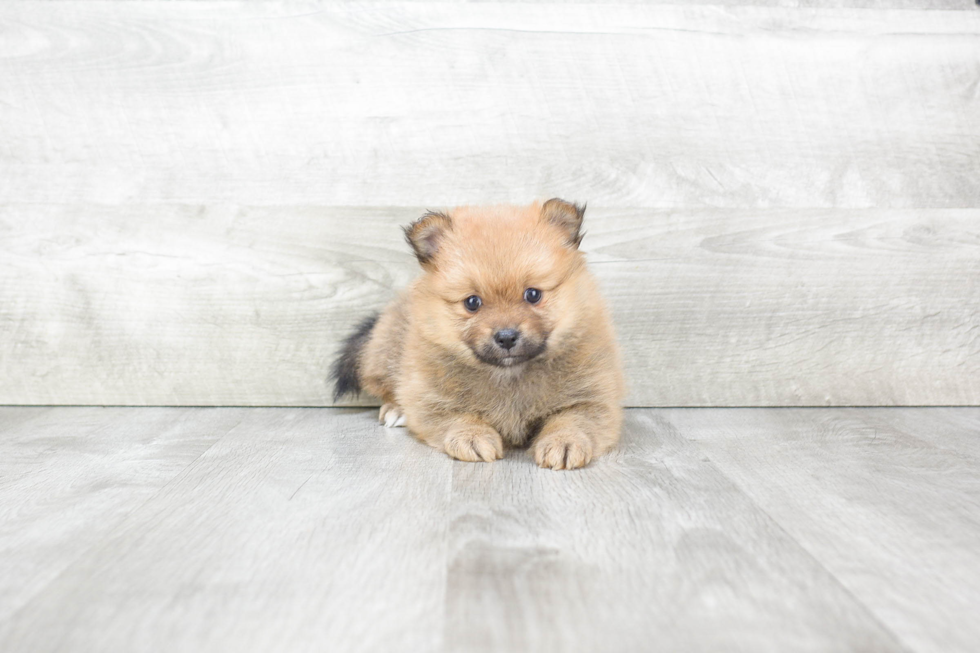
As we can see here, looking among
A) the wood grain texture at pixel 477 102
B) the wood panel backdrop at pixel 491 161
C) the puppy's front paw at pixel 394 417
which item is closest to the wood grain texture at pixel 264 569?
the puppy's front paw at pixel 394 417

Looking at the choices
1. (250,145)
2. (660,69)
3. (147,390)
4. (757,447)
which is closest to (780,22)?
(660,69)

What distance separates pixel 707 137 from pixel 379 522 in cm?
176

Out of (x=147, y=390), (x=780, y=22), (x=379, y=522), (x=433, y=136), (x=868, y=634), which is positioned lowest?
(x=147, y=390)

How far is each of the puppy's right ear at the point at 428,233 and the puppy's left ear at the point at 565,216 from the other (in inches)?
10.6

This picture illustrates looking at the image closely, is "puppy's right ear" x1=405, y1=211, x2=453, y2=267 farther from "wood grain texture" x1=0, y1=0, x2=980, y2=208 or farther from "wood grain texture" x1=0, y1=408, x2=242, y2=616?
"wood grain texture" x1=0, y1=408, x2=242, y2=616

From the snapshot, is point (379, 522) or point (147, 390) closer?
point (379, 522)

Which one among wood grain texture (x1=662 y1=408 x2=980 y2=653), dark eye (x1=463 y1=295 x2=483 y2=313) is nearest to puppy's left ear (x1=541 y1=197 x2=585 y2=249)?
dark eye (x1=463 y1=295 x2=483 y2=313)

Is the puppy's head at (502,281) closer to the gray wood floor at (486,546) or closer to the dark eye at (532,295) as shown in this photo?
the dark eye at (532,295)

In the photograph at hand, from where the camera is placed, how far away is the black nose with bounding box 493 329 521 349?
1.79 m

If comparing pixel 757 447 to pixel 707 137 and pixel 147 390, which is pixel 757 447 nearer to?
pixel 707 137

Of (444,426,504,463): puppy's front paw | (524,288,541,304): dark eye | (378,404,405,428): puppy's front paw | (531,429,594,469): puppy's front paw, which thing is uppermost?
(524,288,541,304): dark eye

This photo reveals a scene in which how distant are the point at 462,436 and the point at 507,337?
315 mm

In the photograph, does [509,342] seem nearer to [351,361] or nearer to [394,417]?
[394,417]

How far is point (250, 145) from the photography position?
8.13 feet
